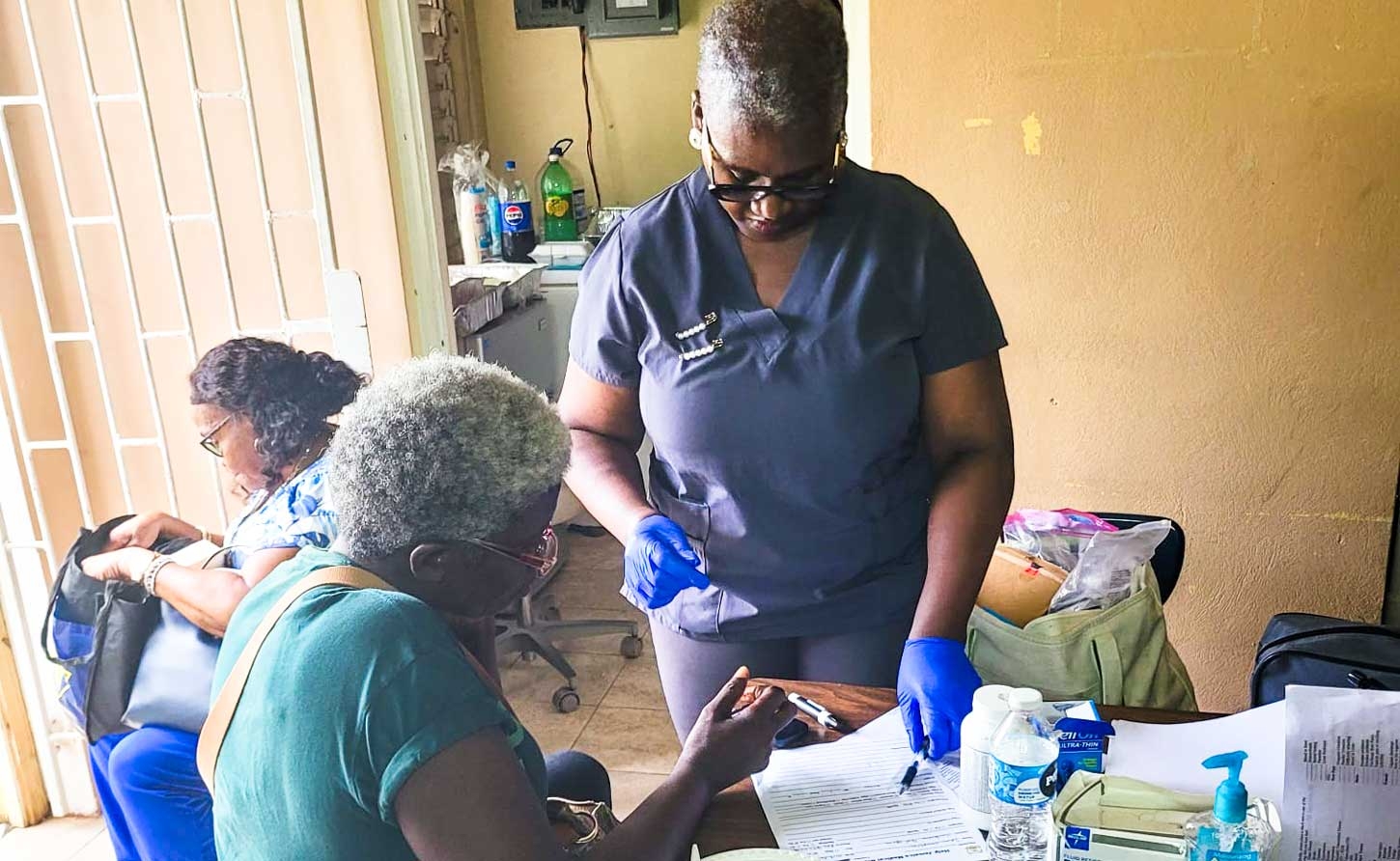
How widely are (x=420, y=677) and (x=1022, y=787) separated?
1.71ft

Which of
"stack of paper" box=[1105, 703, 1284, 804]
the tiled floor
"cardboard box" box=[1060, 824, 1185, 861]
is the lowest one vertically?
the tiled floor

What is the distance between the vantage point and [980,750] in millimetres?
1028

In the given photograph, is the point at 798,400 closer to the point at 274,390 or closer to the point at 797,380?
the point at 797,380

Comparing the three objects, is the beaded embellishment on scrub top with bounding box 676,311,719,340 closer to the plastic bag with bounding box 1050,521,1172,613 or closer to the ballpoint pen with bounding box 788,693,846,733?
the ballpoint pen with bounding box 788,693,846,733

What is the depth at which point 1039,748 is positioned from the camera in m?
0.95

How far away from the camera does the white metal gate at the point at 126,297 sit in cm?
197

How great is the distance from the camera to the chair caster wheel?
2.77m

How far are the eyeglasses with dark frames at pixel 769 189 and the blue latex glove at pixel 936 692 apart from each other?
52 centimetres

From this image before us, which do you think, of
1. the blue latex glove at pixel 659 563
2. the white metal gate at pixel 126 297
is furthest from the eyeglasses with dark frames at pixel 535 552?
the white metal gate at pixel 126 297

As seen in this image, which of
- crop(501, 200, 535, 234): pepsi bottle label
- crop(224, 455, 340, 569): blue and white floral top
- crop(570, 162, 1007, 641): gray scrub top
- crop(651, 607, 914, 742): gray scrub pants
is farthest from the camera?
crop(501, 200, 535, 234): pepsi bottle label

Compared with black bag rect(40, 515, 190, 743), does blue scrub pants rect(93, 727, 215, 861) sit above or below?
below

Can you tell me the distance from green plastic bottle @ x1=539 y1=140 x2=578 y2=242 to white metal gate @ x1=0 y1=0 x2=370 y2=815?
63.3 inches

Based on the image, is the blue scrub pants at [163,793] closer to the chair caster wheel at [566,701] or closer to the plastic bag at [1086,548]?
the chair caster wheel at [566,701]

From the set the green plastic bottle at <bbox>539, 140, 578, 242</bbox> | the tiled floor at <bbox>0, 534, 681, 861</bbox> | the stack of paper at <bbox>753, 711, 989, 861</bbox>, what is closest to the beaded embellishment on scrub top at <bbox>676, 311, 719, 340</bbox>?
the stack of paper at <bbox>753, 711, 989, 861</bbox>
